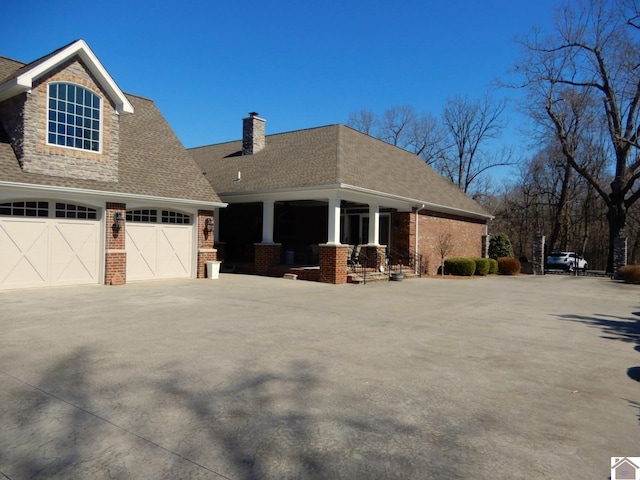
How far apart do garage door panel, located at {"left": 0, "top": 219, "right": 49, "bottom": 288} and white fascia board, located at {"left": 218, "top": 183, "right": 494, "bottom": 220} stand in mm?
8263

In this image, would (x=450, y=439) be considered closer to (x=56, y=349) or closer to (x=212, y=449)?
(x=212, y=449)

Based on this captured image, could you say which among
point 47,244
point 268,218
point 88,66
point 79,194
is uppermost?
point 88,66

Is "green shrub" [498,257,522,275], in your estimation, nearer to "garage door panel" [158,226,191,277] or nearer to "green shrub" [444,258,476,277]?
"green shrub" [444,258,476,277]

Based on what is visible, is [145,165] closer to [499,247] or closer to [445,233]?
[445,233]

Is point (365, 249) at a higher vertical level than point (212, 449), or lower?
higher

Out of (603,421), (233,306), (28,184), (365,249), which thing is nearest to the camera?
(603,421)

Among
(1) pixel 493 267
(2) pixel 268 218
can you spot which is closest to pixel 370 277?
(2) pixel 268 218

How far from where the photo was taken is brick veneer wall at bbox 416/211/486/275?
74.0ft

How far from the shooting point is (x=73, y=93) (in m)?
14.1

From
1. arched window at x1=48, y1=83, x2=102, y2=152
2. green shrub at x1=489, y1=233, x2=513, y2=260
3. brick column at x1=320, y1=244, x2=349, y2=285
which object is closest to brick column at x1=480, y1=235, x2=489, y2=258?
green shrub at x1=489, y1=233, x2=513, y2=260

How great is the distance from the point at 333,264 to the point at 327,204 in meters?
6.71

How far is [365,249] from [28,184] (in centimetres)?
1274

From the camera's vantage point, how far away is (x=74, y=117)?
14.1 m

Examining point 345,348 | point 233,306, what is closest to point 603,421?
point 345,348
